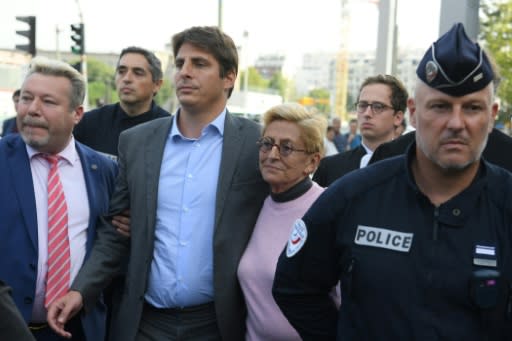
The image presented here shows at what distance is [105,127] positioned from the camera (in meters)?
5.05

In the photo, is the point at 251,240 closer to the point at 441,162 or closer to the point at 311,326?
the point at 311,326

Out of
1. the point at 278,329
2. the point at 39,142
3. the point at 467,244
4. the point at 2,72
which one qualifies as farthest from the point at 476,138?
the point at 2,72

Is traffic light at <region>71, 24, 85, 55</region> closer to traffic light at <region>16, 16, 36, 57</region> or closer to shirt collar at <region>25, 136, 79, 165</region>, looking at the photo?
traffic light at <region>16, 16, 36, 57</region>

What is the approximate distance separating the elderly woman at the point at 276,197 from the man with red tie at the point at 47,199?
89 centimetres

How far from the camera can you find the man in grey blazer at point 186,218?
10.4 feet

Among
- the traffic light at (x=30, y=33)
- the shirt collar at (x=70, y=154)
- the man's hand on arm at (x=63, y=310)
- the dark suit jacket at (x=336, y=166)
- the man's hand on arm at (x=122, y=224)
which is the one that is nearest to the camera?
the man's hand on arm at (x=63, y=310)

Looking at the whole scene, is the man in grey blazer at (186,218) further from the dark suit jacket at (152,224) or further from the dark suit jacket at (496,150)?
the dark suit jacket at (496,150)

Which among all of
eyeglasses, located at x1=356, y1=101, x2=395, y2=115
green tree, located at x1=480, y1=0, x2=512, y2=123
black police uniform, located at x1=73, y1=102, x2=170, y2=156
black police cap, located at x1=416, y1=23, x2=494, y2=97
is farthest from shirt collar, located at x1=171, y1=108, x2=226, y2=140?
green tree, located at x1=480, y1=0, x2=512, y2=123

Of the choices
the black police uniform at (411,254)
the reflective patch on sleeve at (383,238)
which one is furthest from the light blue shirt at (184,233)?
the reflective patch on sleeve at (383,238)

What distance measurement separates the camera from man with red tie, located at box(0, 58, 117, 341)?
3.15 m

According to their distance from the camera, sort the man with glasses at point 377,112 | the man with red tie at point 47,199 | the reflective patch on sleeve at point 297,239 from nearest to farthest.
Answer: the reflective patch on sleeve at point 297,239 < the man with red tie at point 47,199 < the man with glasses at point 377,112

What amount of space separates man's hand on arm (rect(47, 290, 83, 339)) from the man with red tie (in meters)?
0.12

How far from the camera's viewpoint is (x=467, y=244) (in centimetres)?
200

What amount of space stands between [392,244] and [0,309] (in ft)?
3.86
